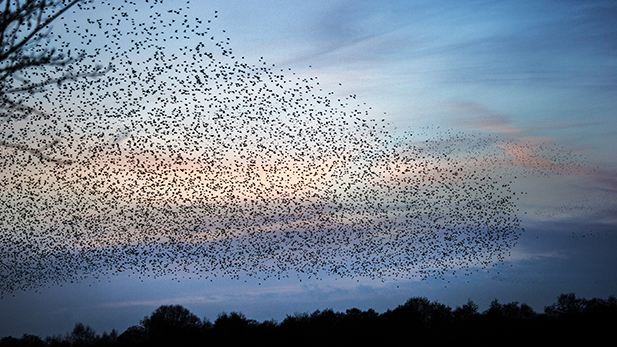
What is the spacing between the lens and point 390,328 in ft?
253

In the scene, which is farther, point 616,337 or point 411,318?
point 411,318

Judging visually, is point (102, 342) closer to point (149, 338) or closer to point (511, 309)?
point (149, 338)

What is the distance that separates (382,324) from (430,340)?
10.3 meters

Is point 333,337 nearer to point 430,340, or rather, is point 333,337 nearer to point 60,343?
point 430,340

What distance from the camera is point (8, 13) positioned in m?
6.39

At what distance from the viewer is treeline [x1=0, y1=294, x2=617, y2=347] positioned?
66.9 metres

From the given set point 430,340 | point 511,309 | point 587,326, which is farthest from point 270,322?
point 587,326

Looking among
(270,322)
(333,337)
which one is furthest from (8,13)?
(270,322)

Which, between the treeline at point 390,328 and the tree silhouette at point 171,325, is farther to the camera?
the tree silhouette at point 171,325

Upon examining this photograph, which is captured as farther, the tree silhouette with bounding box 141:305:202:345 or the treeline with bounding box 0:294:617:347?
the tree silhouette with bounding box 141:305:202:345

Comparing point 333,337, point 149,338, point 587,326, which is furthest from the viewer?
point 149,338

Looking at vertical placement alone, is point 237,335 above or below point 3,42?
below

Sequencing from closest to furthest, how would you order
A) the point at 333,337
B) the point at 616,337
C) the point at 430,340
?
the point at 616,337
the point at 430,340
the point at 333,337

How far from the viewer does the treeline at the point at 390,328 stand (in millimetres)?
66875
